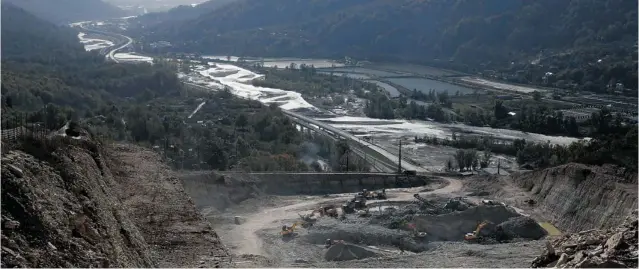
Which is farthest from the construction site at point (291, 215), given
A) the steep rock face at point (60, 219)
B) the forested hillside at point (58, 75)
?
the forested hillside at point (58, 75)

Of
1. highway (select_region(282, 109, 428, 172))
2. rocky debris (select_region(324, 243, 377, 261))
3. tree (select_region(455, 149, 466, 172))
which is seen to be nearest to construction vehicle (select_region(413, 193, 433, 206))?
rocky debris (select_region(324, 243, 377, 261))

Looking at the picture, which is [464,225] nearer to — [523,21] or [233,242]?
[233,242]

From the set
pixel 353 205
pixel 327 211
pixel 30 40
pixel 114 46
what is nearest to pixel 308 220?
pixel 327 211

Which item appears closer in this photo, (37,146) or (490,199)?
(37,146)

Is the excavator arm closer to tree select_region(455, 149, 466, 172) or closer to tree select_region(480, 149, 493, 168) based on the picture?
tree select_region(455, 149, 466, 172)

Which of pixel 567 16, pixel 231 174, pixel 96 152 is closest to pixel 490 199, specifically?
pixel 231 174
